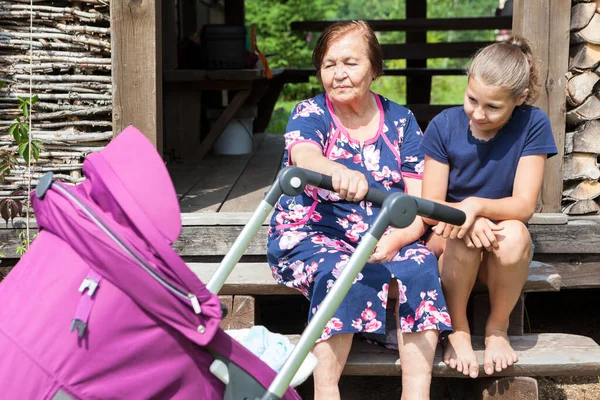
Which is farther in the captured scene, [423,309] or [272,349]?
[423,309]

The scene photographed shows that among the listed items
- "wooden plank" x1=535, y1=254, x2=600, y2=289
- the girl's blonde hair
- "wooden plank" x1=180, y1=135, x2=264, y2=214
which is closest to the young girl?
the girl's blonde hair

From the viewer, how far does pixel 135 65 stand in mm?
3727

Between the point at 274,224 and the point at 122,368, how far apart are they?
1.43 metres

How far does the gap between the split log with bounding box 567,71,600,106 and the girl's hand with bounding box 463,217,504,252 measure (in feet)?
4.06

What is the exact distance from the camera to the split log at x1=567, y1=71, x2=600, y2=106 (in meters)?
3.84

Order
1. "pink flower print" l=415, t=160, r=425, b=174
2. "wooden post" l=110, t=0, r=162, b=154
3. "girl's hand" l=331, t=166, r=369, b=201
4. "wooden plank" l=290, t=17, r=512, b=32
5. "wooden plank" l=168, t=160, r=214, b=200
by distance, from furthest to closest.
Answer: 1. "wooden plank" l=290, t=17, r=512, b=32
2. "wooden plank" l=168, t=160, r=214, b=200
3. "wooden post" l=110, t=0, r=162, b=154
4. "pink flower print" l=415, t=160, r=425, b=174
5. "girl's hand" l=331, t=166, r=369, b=201

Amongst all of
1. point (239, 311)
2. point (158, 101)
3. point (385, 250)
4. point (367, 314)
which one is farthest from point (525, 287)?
point (158, 101)

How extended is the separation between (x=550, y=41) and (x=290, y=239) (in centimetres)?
158

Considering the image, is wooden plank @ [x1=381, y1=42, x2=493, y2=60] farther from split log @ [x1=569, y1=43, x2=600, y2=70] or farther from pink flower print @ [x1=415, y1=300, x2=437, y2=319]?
pink flower print @ [x1=415, y1=300, x2=437, y2=319]

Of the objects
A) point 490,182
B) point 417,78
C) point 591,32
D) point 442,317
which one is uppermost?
point 591,32

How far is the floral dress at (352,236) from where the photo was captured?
2.89 meters

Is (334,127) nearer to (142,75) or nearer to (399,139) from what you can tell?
(399,139)

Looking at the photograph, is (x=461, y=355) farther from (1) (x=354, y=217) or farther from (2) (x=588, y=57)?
(2) (x=588, y=57)

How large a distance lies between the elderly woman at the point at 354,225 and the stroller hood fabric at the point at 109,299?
99cm
